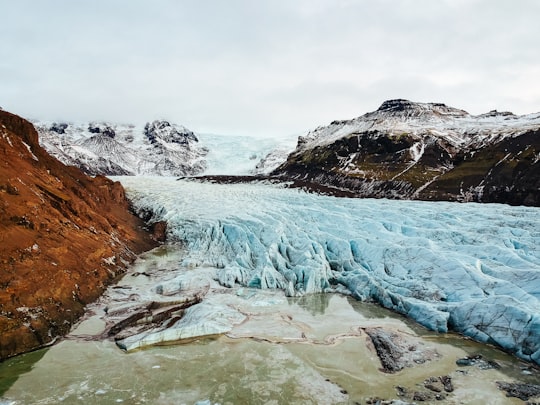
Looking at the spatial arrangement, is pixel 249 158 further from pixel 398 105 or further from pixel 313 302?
pixel 313 302

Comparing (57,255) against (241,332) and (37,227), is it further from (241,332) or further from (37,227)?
(241,332)

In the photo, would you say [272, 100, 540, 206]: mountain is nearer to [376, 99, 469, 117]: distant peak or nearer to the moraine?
[376, 99, 469, 117]: distant peak

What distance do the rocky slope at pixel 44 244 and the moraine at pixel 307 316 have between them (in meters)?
0.97

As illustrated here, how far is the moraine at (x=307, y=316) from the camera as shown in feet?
33.4

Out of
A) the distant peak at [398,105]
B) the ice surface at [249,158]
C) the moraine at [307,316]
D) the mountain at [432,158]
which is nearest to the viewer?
the moraine at [307,316]

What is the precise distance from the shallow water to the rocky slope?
3.17 feet

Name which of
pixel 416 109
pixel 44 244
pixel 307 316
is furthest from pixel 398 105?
pixel 44 244

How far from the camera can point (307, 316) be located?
15656mm

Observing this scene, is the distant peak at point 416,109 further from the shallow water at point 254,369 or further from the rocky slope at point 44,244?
the shallow water at point 254,369

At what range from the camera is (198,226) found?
2769 cm

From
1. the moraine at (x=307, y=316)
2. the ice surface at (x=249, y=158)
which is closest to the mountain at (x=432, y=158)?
the moraine at (x=307, y=316)

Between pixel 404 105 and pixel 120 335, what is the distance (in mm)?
114388

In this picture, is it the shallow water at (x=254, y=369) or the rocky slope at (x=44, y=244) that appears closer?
the shallow water at (x=254, y=369)

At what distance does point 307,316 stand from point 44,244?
11.3 meters
